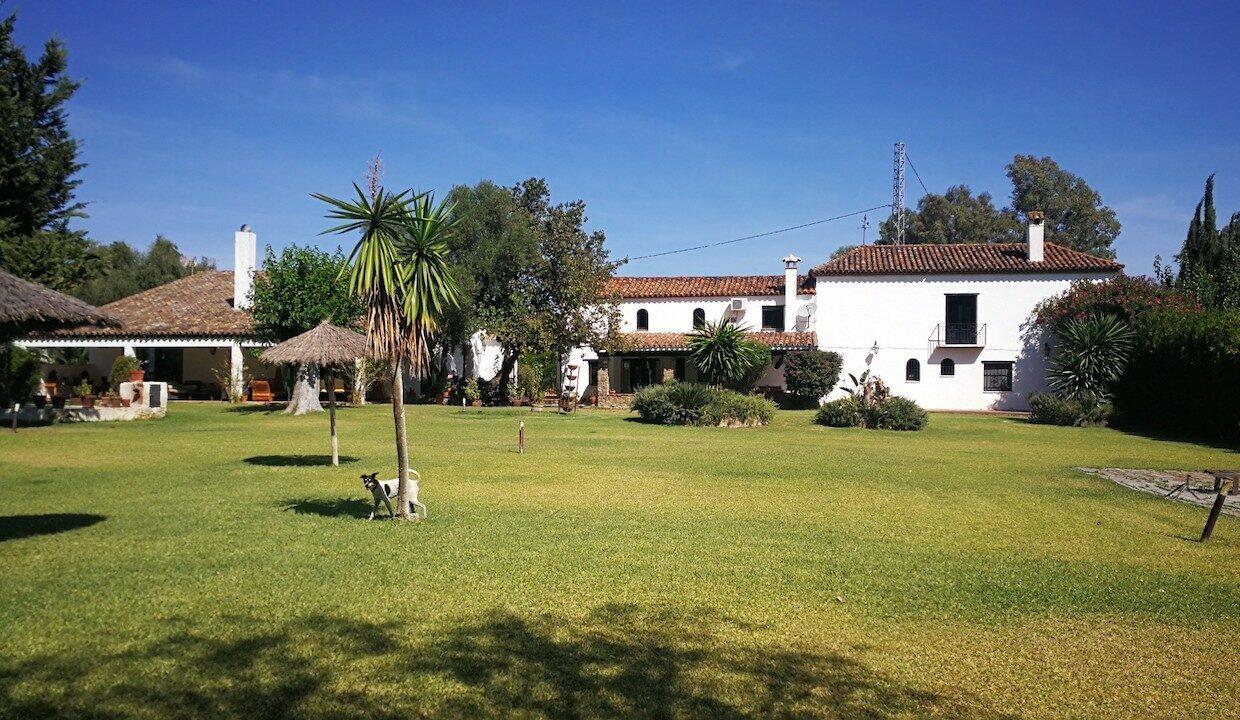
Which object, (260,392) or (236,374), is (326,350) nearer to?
(260,392)

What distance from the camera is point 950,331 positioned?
39094 millimetres

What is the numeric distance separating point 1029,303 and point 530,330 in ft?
71.7

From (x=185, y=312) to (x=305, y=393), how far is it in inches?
476

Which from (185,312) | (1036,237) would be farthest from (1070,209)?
(185,312)

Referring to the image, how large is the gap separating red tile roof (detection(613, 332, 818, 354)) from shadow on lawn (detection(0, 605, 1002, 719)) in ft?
105

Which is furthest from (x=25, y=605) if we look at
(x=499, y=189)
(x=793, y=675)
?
(x=499, y=189)

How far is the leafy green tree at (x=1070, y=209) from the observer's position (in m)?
64.2

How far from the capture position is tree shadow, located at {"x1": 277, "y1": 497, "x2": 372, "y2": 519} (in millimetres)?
10598

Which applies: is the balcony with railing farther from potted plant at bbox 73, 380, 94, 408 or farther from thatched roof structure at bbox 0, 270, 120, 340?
thatched roof structure at bbox 0, 270, 120, 340

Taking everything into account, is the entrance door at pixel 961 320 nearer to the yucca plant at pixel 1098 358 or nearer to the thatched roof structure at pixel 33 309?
Result: the yucca plant at pixel 1098 358

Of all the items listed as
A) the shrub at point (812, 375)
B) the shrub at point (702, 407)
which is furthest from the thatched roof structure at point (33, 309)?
the shrub at point (812, 375)

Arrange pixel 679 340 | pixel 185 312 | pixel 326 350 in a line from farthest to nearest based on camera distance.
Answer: pixel 679 340 → pixel 185 312 → pixel 326 350

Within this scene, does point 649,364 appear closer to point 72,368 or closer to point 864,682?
point 72,368

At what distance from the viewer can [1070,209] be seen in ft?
212
